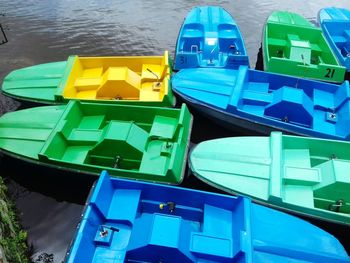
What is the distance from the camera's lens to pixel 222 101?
10234mm

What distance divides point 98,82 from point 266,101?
5606 millimetres

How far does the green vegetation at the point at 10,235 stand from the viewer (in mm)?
6502

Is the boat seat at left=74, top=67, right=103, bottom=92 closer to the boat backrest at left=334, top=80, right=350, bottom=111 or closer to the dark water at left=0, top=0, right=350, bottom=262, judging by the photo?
the dark water at left=0, top=0, right=350, bottom=262

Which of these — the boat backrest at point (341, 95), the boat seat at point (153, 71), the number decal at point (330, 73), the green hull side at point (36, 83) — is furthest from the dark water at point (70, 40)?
the number decal at point (330, 73)

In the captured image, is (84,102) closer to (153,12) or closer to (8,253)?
(8,253)

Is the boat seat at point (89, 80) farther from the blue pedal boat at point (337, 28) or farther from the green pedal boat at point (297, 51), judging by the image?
the blue pedal boat at point (337, 28)

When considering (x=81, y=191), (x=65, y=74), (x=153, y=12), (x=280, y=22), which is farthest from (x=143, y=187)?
(x=153, y=12)

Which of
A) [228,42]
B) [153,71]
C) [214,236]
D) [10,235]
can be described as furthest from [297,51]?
[10,235]

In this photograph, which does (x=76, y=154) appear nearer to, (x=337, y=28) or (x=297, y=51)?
(x=297, y=51)

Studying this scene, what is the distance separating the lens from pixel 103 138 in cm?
834

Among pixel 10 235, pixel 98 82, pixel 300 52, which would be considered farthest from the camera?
pixel 300 52

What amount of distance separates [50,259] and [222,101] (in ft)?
21.1

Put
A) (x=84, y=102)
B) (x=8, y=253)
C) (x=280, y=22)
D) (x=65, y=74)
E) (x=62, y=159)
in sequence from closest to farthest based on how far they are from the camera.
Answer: (x=8, y=253)
(x=62, y=159)
(x=84, y=102)
(x=65, y=74)
(x=280, y=22)

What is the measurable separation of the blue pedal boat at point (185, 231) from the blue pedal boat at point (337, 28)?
9.91m
